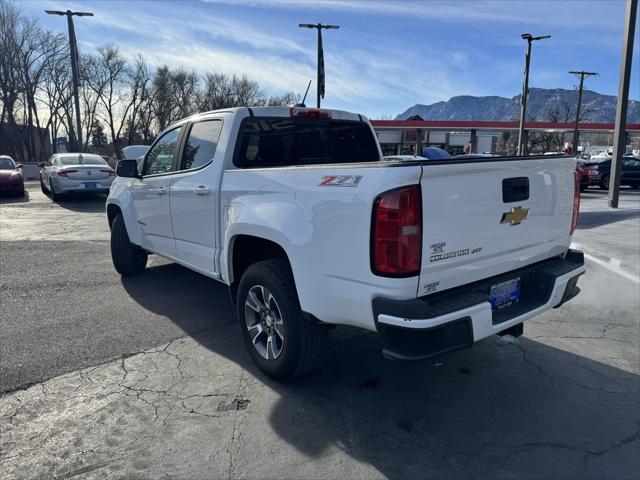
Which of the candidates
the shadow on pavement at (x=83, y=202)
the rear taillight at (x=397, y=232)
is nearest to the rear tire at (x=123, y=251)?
the rear taillight at (x=397, y=232)

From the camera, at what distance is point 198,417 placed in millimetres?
3031

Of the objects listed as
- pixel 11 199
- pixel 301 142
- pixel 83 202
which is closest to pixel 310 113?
pixel 301 142

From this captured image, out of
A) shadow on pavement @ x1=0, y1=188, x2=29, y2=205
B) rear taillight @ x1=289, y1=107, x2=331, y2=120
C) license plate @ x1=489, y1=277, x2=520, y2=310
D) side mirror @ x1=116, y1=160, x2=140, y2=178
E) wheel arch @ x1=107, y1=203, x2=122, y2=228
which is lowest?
shadow on pavement @ x1=0, y1=188, x2=29, y2=205

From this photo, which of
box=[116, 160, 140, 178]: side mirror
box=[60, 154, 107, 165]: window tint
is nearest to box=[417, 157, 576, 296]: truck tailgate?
box=[116, 160, 140, 178]: side mirror

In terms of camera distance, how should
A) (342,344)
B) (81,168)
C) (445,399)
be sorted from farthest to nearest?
(81,168), (342,344), (445,399)

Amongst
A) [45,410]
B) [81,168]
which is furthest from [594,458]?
[81,168]

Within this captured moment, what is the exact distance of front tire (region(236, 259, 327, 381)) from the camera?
10.4ft

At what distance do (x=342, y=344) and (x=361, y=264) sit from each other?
1.75 meters

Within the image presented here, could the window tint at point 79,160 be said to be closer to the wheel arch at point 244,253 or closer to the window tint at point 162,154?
the window tint at point 162,154

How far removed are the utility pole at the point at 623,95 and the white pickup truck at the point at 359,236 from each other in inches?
448

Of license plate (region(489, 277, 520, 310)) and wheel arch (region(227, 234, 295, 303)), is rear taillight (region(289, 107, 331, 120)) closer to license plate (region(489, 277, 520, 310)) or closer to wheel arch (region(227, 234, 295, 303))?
wheel arch (region(227, 234, 295, 303))

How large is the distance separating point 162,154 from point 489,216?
3.64 metres

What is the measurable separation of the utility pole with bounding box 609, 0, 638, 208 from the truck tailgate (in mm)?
11625

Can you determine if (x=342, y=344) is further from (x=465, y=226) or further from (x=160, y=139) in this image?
(x=160, y=139)
